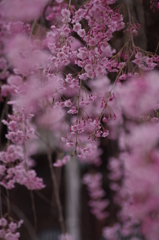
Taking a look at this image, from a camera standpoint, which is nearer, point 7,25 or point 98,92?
point 7,25

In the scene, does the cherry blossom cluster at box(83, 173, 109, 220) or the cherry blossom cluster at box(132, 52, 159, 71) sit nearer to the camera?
the cherry blossom cluster at box(132, 52, 159, 71)

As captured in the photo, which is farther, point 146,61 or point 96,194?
point 96,194

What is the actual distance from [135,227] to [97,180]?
1.84 feet

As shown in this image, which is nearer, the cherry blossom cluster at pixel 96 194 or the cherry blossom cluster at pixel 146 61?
the cherry blossom cluster at pixel 146 61

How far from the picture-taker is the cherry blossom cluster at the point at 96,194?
3162 mm

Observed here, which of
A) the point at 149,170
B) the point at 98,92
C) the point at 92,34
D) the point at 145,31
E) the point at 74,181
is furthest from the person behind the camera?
the point at 74,181

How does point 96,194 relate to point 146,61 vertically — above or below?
below

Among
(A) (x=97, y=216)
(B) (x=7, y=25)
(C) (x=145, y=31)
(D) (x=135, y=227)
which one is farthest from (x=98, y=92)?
(A) (x=97, y=216)

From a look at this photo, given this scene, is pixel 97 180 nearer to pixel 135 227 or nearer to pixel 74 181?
pixel 74 181

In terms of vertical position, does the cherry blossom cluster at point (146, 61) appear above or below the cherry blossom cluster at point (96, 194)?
above

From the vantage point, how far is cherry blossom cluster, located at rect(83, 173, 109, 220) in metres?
3.16

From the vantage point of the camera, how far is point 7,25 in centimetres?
176

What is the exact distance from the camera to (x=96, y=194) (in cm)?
319

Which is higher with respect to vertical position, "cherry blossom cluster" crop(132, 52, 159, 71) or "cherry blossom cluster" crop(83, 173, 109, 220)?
"cherry blossom cluster" crop(132, 52, 159, 71)
